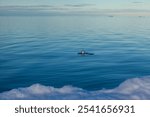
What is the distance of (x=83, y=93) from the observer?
17.9m

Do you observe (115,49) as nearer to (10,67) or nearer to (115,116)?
(10,67)

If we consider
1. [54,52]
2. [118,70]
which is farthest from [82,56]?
[118,70]

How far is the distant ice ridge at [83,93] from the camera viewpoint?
17422 millimetres

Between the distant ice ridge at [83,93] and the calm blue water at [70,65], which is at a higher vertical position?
the calm blue water at [70,65]

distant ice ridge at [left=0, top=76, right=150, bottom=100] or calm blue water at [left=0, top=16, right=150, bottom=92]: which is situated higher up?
calm blue water at [left=0, top=16, right=150, bottom=92]

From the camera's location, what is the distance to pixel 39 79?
36.4 meters

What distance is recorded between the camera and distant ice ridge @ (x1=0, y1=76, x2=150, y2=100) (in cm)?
1742

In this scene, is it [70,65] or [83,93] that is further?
[70,65]

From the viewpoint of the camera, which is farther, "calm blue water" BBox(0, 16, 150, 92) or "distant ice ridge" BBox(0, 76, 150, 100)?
"calm blue water" BBox(0, 16, 150, 92)

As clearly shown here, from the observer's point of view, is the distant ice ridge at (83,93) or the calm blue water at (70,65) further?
the calm blue water at (70,65)

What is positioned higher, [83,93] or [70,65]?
[70,65]

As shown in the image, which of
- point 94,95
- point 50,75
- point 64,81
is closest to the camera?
point 94,95

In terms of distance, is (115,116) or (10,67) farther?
(10,67)

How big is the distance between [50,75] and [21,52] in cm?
2061
